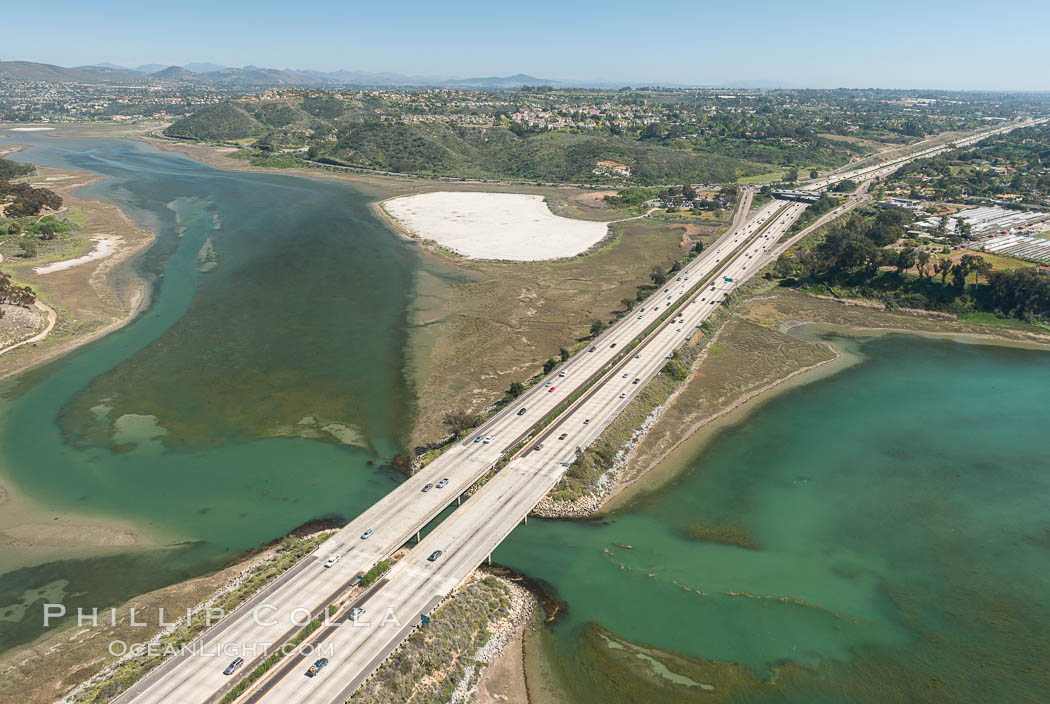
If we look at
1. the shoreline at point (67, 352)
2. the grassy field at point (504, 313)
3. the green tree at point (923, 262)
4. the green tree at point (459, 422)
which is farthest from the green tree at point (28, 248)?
the green tree at point (923, 262)

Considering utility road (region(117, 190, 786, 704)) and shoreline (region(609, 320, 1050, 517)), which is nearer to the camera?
utility road (region(117, 190, 786, 704))

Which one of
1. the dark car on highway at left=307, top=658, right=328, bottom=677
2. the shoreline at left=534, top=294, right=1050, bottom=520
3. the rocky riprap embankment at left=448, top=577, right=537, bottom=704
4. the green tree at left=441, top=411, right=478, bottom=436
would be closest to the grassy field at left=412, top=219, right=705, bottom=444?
the green tree at left=441, top=411, right=478, bottom=436

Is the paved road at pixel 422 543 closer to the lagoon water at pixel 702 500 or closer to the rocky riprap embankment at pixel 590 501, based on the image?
the rocky riprap embankment at pixel 590 501

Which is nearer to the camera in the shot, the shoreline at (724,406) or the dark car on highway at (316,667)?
the dark car on highway at (316,667)

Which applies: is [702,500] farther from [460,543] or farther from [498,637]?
[498,637]

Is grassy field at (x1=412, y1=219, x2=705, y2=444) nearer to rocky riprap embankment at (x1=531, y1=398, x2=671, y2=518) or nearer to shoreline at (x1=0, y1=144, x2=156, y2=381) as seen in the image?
rocky riprap embankment at (x1=531, y1=398, x2=671, y2=518)

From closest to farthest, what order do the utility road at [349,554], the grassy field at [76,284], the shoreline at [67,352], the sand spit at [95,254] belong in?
the utility road at [349,554] < the shoreline at [67,352] < the grassy field at [76,284] < the sand spit at [95,254]

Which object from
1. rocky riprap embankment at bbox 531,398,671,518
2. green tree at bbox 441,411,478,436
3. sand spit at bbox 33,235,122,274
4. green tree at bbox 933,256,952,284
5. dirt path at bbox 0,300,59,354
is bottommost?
rocky riprap embankment at bbox 531,398,671,518

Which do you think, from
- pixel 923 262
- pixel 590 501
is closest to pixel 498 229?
pixel 923 262
